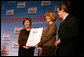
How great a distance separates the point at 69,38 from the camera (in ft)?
7.30

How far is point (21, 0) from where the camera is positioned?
520cm

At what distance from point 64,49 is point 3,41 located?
331cm

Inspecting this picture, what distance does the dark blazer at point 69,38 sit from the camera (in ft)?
7.22

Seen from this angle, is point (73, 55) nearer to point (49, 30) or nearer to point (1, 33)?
point (49, 30)

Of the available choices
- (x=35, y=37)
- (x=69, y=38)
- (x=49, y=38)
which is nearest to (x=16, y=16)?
→ (x=35, y=37)

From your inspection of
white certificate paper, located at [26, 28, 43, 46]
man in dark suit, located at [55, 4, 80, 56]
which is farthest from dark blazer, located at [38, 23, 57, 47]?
man in dark suit, located at [55, 4, 80, 56]

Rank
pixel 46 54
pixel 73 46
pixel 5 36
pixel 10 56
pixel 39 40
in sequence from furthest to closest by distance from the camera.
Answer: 1. pixel 5 36
2. pixel 10 56
3. pixel 39 40
4. pixel 46 54
5. pixel 73 46

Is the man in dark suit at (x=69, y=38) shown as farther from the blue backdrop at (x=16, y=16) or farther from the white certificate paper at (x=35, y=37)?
the blue backdrop at (x=16, y=16)

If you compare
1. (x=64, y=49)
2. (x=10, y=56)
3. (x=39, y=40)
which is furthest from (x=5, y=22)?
(x=64, y=49)

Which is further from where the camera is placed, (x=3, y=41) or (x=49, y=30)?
(x=3, y=41)

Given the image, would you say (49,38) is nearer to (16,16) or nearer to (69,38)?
(69,38)

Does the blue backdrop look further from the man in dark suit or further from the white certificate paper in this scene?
the man in dark suit

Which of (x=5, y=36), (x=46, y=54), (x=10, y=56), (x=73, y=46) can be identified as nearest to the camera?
(x=73, y=46)

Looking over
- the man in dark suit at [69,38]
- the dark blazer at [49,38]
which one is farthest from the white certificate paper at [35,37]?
the man in dark suit at [69,38]
